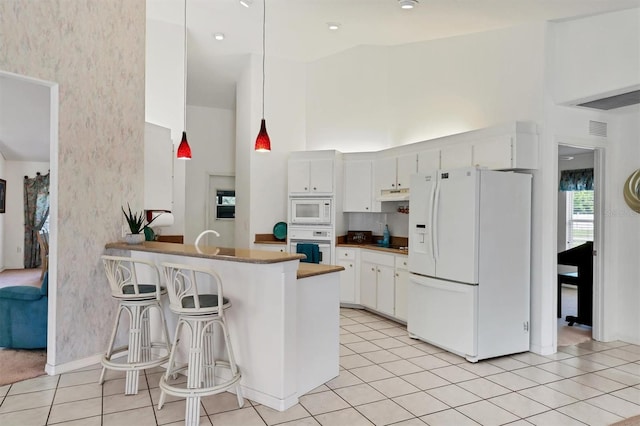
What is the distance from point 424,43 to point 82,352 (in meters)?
5.16

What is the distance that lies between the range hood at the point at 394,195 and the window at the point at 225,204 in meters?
3.81

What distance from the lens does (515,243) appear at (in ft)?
13.4

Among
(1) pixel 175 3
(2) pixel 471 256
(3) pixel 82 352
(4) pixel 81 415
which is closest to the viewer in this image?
(4) pixel 81 415

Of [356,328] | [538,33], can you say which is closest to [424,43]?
[538,33]

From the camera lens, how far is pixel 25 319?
151 inches

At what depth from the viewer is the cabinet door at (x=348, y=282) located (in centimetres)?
587

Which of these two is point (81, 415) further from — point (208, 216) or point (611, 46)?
point (208, 216)

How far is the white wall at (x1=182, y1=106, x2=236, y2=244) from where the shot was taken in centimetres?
836

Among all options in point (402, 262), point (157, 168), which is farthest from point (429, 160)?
point (157, 168)

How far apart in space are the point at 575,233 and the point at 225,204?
6.91 m

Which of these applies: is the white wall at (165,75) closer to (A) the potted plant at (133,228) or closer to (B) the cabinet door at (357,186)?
(A) the potted plant at (133,228)

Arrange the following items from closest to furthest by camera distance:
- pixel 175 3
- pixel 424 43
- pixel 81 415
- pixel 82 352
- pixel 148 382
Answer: pixel 81 415 → pixel 148 382 → pixel 82 352 → pixel 175 3 → pixel 424 43

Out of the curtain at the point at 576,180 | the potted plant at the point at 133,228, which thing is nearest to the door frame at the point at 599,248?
the curtain at the point at 576,180

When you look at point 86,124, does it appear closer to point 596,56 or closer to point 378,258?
point 378,258
